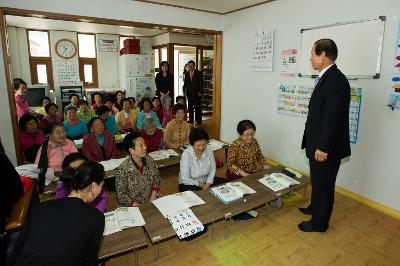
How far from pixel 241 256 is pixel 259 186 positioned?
64 cm

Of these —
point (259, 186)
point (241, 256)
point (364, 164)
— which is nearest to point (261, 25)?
point (364, 164)

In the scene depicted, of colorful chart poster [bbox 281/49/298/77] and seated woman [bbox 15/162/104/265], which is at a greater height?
colorful chart poster [bbox 281/49/298/77]

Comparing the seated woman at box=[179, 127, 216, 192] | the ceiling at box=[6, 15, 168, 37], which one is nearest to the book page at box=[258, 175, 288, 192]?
the seated woman at box=[179, 127, 216, 192]

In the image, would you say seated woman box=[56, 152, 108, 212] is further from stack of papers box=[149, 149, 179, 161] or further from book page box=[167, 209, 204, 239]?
stack of papers box=[149, 149, 179, 161]

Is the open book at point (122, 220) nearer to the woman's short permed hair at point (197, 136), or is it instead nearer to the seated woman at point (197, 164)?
the seated woman at point (197, 164)

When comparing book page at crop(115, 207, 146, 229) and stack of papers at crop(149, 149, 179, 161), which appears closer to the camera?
book page at crop(115, 207, 146, 229)

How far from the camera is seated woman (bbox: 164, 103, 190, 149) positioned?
392 cm

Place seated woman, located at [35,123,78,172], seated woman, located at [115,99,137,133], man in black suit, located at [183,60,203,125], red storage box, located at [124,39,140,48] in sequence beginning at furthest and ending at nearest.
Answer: red storage box, located at [124,39,140,48], man in black suit, located at [183,60,203,125], seated woman, located at [115,99,137,133], seated woman, located at [35,123,78,172]

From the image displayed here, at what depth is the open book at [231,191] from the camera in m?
2.21

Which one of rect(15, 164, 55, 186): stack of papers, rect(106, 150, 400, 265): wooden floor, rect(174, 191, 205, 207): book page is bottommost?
rect(106, 150, 400, 265): wooden floor

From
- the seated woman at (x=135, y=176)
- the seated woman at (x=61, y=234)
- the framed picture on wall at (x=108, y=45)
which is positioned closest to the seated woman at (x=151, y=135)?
the seated woman at (x=135, y=176)

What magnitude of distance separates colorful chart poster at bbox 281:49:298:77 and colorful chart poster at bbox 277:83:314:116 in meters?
0.17

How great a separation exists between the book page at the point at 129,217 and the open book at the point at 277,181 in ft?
4.06

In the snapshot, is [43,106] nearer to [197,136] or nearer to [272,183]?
[197,136]
